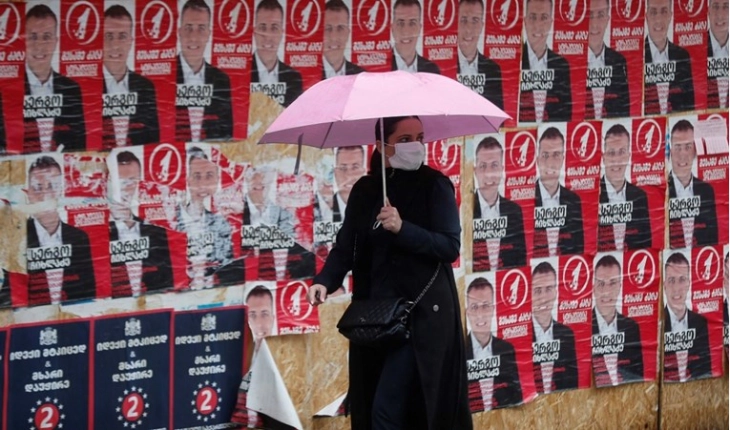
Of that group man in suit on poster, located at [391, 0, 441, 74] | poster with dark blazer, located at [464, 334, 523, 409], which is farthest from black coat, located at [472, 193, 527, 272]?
man in suit on poster, located at [391, 0, 441, 74]

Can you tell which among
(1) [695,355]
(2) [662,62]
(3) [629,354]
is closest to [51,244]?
(3) [629,354]

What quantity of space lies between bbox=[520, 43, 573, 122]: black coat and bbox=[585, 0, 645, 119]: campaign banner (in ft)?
0.43

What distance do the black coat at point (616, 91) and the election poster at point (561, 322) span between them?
82cm

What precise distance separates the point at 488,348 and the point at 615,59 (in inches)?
68.6

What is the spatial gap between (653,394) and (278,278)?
8.00 ft

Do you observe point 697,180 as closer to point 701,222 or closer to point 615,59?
point 701,222

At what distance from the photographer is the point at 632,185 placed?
7227 millimetres

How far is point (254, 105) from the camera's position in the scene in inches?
Answer: 250

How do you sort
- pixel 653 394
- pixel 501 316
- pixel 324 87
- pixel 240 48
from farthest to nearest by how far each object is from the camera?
1. pixel 653 394
2. pixel 501 316
3. pixel 240 48
4. pixel 324 87

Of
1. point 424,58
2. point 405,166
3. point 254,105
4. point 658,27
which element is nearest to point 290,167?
point 254,105

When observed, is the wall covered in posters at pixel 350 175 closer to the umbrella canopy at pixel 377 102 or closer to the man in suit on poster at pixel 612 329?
the man in suit on poster at pixel 612 329

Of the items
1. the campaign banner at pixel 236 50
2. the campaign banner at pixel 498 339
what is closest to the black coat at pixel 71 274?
the campaign banner at pixel 236 50

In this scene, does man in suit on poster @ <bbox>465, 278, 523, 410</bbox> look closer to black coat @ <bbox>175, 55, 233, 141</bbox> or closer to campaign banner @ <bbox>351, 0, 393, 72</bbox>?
campaign banner @ <bbox>351, 0, 393, 72</bbox>

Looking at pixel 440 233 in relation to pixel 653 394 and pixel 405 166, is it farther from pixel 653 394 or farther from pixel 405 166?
pixel 653 394
